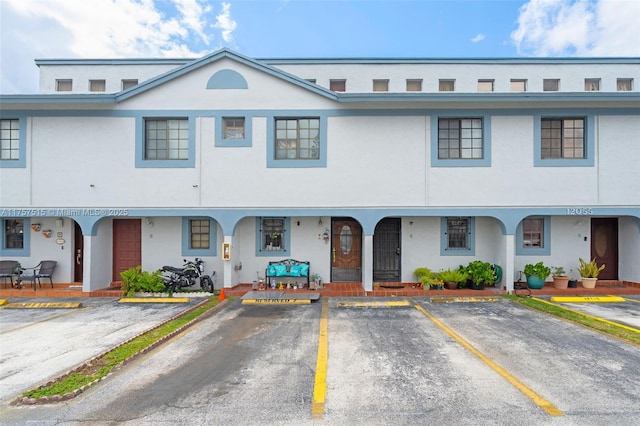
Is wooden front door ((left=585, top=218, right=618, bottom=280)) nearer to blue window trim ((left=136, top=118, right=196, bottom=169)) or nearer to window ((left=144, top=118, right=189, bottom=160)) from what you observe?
blue window trim ((left=136, top=118, right=196, bottom=169))

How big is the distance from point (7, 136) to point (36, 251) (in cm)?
432

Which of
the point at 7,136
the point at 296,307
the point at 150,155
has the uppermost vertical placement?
the point at 7,136

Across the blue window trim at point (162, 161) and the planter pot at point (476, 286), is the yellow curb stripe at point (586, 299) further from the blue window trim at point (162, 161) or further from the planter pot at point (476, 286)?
the blue window trim at point (162, 161)

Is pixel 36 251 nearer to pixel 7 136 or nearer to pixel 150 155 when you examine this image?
pixel 7 136

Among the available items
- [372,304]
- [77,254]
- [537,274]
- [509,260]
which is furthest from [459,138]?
[77,254]

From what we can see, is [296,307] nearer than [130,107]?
Yes

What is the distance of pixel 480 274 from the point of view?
11.1m

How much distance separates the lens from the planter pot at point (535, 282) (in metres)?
10.9

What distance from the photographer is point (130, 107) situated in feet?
35.9

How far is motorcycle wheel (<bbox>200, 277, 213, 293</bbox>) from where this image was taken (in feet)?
36.4

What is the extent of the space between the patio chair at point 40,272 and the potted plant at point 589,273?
19655mm

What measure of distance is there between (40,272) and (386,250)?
1312 cm

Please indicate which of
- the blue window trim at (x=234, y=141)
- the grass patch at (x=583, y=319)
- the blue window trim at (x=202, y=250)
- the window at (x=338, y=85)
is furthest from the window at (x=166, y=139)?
the grass patch at (x=583, y=319)

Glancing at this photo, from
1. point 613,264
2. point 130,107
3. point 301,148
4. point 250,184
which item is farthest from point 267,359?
point 613,264
